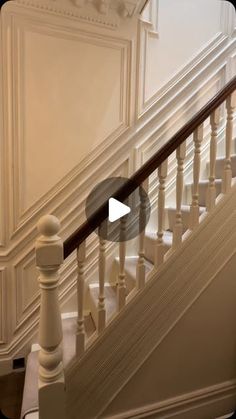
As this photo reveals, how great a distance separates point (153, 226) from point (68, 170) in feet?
2.94

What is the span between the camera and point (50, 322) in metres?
1.11

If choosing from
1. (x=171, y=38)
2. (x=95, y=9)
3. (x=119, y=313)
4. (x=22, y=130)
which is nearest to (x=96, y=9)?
(x=95, y=9)

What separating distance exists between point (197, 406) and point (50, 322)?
1144mm

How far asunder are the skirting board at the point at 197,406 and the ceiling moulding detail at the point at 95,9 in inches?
108

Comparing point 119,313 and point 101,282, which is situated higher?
point 101,282

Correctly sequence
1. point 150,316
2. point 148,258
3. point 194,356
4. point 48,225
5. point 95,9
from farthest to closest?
point 95,9 < point 148,258 < point 194,356 < point 150,316 < point 48,225

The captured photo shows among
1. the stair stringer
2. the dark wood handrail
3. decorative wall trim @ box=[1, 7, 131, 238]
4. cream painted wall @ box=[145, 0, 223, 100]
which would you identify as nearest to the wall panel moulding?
decorative wall trim @ box=[1, 7, 131, 238]
